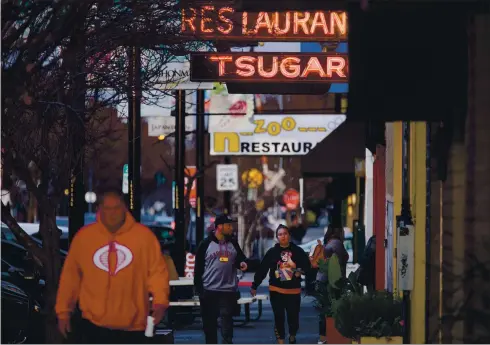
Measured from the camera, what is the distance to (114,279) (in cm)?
1020

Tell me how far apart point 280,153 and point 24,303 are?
1969 centimetres

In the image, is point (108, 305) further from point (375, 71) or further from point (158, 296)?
point (375, 71)

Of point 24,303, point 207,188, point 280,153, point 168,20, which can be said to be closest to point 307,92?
point 168,20

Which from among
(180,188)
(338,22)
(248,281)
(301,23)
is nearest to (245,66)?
(301,23)

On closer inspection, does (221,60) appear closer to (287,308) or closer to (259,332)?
(287,308)

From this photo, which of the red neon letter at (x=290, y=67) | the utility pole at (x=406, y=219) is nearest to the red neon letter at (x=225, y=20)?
the red neon letter at (x=290, y=67)

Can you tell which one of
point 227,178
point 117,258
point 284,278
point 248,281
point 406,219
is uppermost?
point 227,178

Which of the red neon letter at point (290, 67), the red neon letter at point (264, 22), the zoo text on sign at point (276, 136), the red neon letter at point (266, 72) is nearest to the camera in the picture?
→ the red neon letter at point (264, 22)

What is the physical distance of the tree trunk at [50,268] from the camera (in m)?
13.8

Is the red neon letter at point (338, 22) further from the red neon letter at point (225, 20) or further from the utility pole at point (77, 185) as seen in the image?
the utility pole at point (77, 185)

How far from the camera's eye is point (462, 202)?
11898 millimetres

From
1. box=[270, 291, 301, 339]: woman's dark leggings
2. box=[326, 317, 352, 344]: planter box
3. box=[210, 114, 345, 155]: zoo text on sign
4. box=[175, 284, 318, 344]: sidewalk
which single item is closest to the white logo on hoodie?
box=[270, 291, 301, 339]: woman's dark leggings

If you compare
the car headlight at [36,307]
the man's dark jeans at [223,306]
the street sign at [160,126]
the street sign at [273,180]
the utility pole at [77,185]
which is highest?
the street sign at [160,126]

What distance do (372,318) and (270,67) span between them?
159 inches
